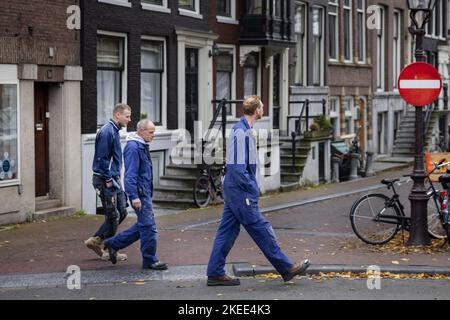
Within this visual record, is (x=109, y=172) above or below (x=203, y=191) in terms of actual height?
above

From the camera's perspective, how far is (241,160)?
33.1ft

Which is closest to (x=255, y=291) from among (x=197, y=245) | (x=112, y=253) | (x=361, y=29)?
(x=112, y=253)

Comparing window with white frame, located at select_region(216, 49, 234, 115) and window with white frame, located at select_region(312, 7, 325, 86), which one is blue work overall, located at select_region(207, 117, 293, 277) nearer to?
window with white frame, located at select_region(216, 49, 234, 115)

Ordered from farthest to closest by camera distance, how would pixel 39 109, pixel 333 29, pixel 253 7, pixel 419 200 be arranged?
pixel 333 29
pixel 253 7
pixel 39 109
pixel 419 200

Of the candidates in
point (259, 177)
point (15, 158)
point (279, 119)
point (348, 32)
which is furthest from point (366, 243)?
point (348, 32)

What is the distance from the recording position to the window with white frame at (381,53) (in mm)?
38094

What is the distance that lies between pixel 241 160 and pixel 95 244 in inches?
110

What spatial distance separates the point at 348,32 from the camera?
113ft

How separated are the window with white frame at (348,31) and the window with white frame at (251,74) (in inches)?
307

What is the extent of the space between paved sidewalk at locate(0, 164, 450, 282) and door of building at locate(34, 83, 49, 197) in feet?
3.41

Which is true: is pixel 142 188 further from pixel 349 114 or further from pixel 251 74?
pixel 349 114

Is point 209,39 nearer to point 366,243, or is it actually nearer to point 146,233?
point 366,243

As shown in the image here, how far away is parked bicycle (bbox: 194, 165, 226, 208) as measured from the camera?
20.0 meters
